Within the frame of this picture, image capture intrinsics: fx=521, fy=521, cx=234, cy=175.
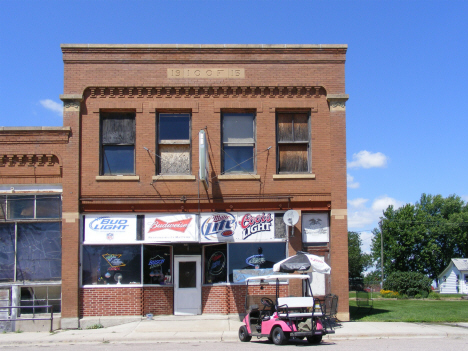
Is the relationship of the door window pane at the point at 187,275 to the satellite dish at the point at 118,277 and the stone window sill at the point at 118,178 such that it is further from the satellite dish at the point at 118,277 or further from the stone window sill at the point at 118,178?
the stone window sill at the point at 118,178

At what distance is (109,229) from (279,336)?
779cm

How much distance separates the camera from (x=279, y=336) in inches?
507

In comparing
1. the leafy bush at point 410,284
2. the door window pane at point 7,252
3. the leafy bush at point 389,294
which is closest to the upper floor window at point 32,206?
the door window pane at point 7,252

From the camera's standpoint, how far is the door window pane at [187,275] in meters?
18.3

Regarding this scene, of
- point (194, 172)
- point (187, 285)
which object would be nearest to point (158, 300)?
point (187, 285)

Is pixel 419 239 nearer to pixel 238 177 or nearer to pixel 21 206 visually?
pixel 238 177

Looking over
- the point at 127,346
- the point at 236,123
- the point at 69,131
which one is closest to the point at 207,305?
the point at 127,346

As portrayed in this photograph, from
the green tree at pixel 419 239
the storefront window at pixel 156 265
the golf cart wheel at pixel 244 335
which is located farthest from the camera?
the green tree at pixel 419 239

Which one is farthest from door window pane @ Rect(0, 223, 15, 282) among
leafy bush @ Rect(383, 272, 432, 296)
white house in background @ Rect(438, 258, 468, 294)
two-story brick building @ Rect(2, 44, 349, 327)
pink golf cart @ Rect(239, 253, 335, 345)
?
white house in background @ Rect(438, 258, 468, 294)

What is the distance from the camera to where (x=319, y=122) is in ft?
61.3

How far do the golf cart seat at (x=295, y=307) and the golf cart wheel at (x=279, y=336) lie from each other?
0.37m

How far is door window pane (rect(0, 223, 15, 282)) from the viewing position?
18031mm

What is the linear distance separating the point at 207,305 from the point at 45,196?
22.5 ft

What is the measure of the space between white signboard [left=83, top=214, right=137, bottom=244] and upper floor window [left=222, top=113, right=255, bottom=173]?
382 cm
